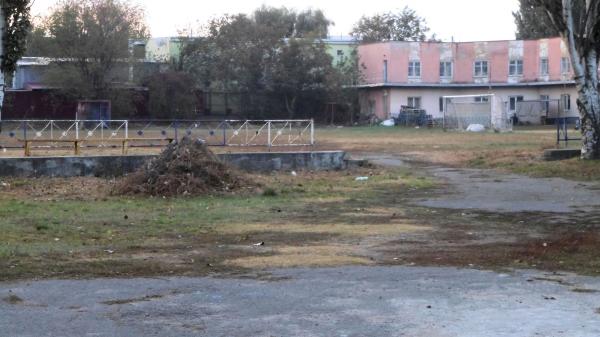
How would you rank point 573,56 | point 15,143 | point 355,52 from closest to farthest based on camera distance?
point 573,56 → point 15,143 → point 355,52

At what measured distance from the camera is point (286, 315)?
7.96 m

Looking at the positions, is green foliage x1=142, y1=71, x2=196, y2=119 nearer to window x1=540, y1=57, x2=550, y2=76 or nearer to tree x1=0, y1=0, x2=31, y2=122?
window x1=540, y1=57, x2=550, y2=76

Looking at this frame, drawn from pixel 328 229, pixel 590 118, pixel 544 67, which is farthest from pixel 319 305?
pixel 544 67

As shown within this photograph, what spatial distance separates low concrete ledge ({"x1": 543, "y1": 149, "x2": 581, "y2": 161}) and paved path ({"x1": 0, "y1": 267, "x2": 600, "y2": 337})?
20656 millimetres

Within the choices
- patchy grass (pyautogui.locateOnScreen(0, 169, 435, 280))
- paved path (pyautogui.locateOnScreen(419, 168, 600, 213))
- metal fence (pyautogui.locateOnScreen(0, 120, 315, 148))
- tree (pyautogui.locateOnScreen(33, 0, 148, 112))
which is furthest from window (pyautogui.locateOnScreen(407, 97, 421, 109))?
patchy grass (pyautogui.locateOnScreen(0, 169, 435, 280))

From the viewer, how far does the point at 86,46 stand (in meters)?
62.3

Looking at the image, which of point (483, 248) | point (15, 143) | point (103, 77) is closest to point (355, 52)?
point (103, 77)

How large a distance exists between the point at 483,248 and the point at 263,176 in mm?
13980

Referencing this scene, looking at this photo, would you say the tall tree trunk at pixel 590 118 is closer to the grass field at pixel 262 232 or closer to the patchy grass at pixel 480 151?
the patchy grass at pixel 480 151

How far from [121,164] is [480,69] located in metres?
55.9

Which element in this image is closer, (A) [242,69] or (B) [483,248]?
(B) [483,248]

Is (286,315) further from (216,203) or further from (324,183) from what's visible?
(324,183)

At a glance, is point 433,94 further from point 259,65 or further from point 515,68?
point 259,65

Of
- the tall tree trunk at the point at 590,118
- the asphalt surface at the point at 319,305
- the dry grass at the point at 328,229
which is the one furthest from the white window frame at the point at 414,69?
the asphalt surface at the point at 319,305
